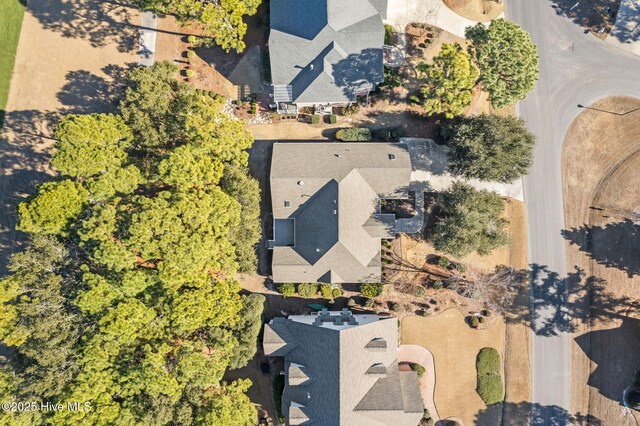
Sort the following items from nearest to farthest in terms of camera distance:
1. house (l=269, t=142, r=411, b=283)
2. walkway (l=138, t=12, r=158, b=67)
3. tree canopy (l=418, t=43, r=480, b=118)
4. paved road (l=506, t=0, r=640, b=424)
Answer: tree canopy (l=418, t=43, r=480, b=118) → house (l=269, t=142, r=411, b=283) → walkway (l=138, t=12, r=158, b=67) → paved road (l=506, t=0, r=640, b=424)

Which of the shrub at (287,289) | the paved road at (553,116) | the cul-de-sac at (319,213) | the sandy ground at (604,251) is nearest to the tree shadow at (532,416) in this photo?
the cul-de-sac at (319,213)

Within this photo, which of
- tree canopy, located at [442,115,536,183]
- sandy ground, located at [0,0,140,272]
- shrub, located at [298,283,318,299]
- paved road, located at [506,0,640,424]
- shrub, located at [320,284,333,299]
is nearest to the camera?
tree canopy, located at [442,115,536,183]

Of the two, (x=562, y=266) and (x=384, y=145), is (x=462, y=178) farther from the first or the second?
(x=562, y=266)

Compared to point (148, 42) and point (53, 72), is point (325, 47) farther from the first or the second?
point (53, 72)

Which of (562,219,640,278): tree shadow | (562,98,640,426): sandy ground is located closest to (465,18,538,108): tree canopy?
(562,98,640,426): sandy ground

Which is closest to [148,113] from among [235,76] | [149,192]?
[149,192]

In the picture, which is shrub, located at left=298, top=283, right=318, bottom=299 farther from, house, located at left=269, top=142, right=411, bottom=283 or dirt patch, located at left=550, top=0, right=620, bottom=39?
dirt patch, located at left=550, top=0, right=620, bottom=39

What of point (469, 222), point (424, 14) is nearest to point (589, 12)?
point (424, 14)

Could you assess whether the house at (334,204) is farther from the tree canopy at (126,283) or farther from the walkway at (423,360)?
the walkway at (423,360)
